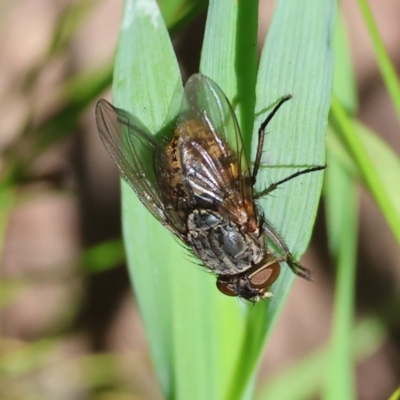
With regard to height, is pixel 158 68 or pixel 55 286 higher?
pixel 158 68

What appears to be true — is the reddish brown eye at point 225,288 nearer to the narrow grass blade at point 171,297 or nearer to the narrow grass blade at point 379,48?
the narrow grass blade at point 171,297

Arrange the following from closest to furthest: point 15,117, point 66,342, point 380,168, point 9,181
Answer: point 380,168 < point 9,181 < point 15,117 < point 66,342

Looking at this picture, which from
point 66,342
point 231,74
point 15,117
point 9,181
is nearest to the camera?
point 231,74

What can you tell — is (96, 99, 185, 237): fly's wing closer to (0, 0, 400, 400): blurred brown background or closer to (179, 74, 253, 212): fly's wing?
(179, 74, 253, 212): fly's wing

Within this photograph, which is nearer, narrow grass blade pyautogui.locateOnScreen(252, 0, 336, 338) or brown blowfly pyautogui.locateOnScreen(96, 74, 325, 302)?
narrow grass blade pyautogui.locateOnScreen(252, 0, 336, 338)

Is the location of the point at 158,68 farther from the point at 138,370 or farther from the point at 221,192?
the point at 138,370

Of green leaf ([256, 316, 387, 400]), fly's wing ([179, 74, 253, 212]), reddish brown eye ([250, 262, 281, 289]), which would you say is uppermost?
fly's wing ([179, 74, 253, 212])

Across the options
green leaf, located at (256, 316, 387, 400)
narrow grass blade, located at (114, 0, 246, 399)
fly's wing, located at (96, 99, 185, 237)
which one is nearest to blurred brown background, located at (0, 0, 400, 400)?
green leaf, located at (256, 316, 387, 400)

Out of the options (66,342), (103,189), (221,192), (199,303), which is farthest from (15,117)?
(199,303)
